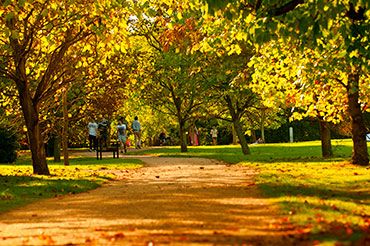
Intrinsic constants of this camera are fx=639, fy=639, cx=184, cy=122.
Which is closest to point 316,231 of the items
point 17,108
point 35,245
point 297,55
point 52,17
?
point 35,245

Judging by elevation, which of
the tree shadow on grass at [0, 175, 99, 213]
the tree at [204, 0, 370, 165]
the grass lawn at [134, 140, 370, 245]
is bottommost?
the grass lawn at [134, 140, 370, 245]

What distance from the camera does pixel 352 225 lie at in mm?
7797

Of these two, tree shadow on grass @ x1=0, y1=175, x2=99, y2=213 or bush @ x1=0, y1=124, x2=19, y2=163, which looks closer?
tree shadow on grass @ x1=0, y1=175, x2=99, y2=213

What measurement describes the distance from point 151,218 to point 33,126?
11567mm

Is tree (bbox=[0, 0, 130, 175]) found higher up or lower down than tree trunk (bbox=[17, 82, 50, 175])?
higher up

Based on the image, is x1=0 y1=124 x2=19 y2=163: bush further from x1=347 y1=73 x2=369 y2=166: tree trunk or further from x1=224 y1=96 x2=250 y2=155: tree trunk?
x1=347 y1=73 x2=369 y2=166: tree trunk

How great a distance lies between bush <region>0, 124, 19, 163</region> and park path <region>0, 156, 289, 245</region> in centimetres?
1949

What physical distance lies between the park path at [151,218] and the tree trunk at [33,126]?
594 cm

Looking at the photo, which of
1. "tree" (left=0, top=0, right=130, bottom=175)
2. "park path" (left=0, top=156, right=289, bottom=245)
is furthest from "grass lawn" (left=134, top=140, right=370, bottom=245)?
"tree" (left=0, top=0, right=130, bottom=175)

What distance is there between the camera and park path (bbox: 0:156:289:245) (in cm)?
725

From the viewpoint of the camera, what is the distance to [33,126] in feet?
64.8

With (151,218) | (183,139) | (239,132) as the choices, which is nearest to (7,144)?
(183,139)

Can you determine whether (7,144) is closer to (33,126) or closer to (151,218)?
(33,126)

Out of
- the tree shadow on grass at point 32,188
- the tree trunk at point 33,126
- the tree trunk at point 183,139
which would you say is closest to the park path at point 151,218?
the tree shadow on grass at point 32,188
